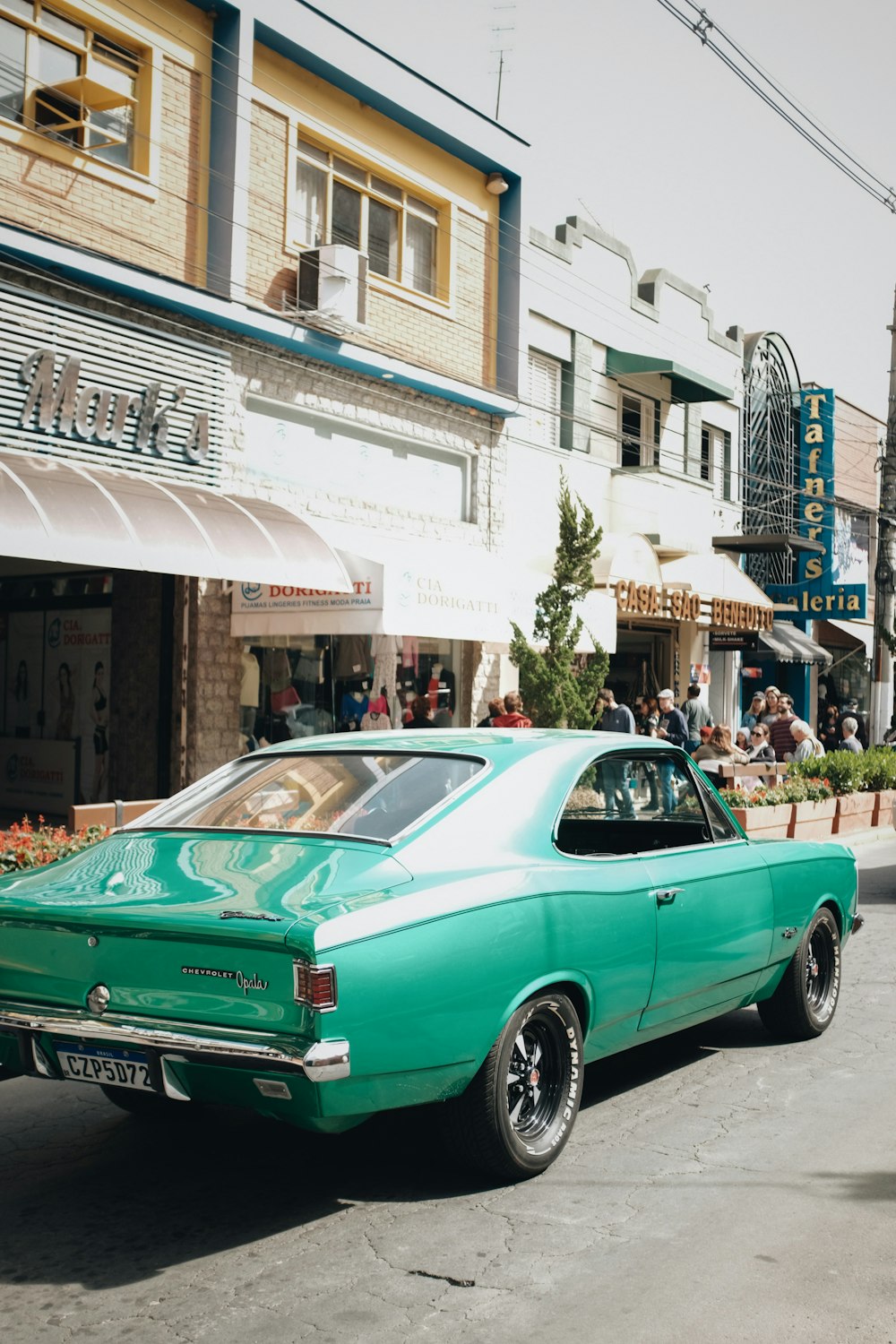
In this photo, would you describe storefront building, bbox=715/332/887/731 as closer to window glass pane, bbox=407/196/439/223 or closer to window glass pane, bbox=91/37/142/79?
window glass pane, bbox=407/196/439/223

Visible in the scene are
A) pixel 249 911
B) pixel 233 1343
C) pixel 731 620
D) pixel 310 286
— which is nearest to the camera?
pixel 233 1343

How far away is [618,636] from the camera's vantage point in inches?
1030

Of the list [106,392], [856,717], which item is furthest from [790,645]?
[106,392]

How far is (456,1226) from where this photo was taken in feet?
14.5

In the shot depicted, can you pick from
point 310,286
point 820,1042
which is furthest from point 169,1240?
point 310,286

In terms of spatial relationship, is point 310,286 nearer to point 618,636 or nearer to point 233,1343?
point 618,636

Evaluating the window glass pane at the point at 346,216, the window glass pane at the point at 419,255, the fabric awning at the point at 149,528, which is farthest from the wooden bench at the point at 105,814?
the window glass pane at the point at 419,255

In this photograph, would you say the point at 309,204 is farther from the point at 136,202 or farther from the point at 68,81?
the point at 68,81

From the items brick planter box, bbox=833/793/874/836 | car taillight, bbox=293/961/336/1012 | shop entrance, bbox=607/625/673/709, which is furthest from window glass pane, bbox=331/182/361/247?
car taillight, bbox=293/961/336/1012

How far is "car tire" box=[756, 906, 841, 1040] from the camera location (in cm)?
683

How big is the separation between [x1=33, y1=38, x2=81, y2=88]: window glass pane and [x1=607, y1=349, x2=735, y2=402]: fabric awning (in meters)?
12.6

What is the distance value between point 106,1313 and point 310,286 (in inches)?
576

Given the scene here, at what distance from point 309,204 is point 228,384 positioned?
3113mm

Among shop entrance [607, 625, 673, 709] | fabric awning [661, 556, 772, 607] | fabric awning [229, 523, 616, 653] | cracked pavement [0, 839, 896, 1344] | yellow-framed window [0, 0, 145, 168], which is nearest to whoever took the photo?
cracked pavement [0, 839, 896, 1344]
